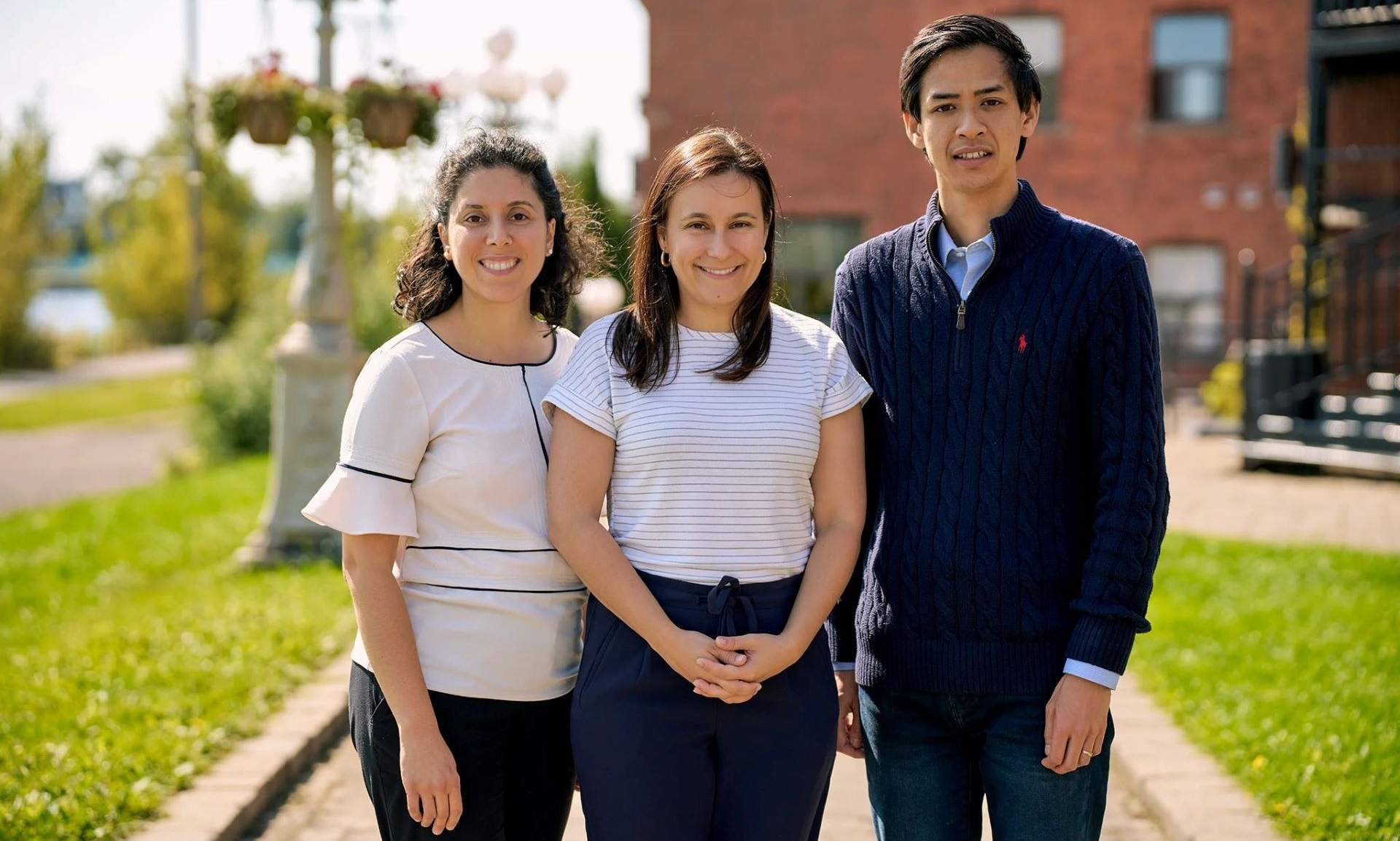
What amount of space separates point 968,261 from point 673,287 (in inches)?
23.0

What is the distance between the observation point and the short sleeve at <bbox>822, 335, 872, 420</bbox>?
2445 millimetres

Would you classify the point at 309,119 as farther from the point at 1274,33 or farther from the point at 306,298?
the point at 1274,33

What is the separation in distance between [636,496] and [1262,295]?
72.4 ft

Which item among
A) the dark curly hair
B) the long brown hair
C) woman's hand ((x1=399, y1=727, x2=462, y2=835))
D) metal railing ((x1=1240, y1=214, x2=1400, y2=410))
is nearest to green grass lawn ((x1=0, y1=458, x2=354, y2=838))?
woman's hand ((x1=399, y1=727, x2=462, y2=835))

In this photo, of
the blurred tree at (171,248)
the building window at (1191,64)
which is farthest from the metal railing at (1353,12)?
the blurred tree at (171,248)

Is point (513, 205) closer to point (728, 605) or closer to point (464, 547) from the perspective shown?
point (464, 547)

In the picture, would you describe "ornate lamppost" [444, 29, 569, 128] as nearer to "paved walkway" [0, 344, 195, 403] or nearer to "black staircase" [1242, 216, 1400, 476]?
"black staircase" [1242, 216, 1400, 476]

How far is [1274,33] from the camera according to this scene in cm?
2245

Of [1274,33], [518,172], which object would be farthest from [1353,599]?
[1274,33]

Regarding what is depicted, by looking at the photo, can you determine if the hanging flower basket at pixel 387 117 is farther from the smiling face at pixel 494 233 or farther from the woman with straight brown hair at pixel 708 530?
the woman with straight brown hair at pixel 708 530

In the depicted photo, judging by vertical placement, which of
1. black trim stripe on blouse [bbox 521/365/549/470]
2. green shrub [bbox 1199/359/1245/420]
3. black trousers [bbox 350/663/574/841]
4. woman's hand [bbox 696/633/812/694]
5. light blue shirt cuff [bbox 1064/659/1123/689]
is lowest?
green shrub [bbox 1199/359/1245/420]

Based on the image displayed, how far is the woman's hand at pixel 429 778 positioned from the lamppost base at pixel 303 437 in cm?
647

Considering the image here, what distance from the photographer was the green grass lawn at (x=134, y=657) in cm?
432

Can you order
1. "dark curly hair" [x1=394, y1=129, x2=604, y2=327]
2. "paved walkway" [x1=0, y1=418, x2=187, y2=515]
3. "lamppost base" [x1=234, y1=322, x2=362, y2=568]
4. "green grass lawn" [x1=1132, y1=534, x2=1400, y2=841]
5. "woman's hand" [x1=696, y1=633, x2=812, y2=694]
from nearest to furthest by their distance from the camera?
"woman's hand" [x1=696, y1=633, x2=812, y2=694], "dark curly hair" [x1=394, y1=129, x2=604, y2=327], "green grass lawn" [x1=1132, y1=534, x2=1400, y2=841], "lamppost base" [x1=234, y1=322, x2=362, y2=568], "paved walkway" [x1=0, y1=418, x2=187, y2=515]
